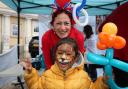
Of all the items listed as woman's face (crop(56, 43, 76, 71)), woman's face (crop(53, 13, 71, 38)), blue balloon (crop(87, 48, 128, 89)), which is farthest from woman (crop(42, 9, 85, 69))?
blue balloon (crop(87, 48, 128, 89))

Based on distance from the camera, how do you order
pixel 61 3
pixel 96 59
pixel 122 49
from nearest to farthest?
pixel 96 59
pixel 122 49
pixel 61 3

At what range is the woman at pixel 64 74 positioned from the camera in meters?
2.00

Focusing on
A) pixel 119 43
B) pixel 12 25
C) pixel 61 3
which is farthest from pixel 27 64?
pixel 12 25

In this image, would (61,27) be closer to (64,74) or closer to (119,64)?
(64,74)

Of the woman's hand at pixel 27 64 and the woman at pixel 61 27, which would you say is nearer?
the woman's hand at pixel 27 64

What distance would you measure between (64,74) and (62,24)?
556 mm

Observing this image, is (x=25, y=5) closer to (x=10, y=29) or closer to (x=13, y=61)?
(x=13, y=61)

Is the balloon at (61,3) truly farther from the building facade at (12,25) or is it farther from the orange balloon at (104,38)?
the building facade at (12,25)

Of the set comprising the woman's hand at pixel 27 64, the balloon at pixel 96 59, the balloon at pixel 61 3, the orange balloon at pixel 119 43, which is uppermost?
the balloon at pixel 61 3

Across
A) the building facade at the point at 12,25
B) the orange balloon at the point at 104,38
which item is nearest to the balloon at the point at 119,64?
the orange balloon at the point at 104,38

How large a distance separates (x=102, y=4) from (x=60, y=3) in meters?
3.80

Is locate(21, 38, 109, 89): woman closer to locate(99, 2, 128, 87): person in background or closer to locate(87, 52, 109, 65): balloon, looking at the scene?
locate(99, 2, 128, 87): person in background

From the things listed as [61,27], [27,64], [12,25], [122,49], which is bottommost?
[27,64]

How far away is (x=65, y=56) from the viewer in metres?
2.00
